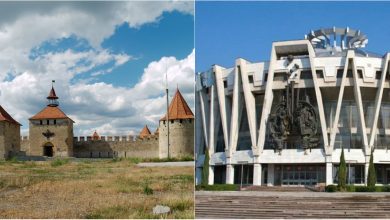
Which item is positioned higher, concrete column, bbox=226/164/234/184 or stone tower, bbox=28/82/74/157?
stone tower, bbox=28/82/74/157

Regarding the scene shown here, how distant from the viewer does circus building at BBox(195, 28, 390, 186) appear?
34062mm

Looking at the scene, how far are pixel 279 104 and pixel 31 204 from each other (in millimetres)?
24345

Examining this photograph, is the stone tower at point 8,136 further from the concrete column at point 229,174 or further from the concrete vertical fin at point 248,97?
the concrete vertical fin at point 248,97

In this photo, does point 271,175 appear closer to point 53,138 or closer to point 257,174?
point 257,174

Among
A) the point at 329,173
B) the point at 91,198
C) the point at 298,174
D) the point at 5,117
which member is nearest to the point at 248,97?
the point at 298,174

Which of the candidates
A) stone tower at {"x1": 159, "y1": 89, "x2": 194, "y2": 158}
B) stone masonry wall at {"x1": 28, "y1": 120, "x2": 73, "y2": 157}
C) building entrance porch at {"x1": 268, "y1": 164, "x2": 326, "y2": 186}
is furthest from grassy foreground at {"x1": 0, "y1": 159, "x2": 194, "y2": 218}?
stone masonry wall at {"x1": 28, "y1": 120, "x2": 73, "y2": 157}

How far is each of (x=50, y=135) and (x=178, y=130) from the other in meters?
12.1

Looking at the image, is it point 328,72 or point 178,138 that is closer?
point 328,72

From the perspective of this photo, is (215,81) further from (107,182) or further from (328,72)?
(107,182)

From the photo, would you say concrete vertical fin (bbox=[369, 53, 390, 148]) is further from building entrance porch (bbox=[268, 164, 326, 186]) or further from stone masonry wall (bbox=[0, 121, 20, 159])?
stone masonry wall (bbox=[0, 121, 20, 159])

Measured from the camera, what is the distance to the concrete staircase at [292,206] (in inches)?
636

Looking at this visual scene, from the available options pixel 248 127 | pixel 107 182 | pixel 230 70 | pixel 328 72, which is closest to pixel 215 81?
pixel 230 70

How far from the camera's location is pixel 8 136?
41.2 metres

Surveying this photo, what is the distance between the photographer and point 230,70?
37406 mm
